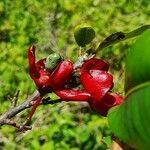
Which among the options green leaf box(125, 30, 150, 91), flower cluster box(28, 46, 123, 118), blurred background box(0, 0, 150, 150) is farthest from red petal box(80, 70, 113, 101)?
blurred background box(0, 0, 150, 150)

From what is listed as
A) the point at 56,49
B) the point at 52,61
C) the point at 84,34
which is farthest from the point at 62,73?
the point at 56,49

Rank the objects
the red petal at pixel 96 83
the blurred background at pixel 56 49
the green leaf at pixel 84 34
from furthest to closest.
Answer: the blurred background at pixel 56 49 < the green leaf at pixel 84 34 < the red petal at pixel 96 83

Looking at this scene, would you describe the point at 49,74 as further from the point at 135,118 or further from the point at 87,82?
the point at 135,118

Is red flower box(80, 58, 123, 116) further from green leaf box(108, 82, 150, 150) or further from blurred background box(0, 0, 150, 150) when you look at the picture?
blurred background box(0, 0, 150, 150)

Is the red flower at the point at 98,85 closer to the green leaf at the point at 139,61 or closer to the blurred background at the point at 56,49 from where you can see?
the green leaf at the point at 139,61

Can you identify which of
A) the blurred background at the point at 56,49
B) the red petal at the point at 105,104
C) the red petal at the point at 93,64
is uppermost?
the red petal at the point at 93,64

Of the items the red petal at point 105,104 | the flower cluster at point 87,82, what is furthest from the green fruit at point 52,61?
the red petal at point 105,104

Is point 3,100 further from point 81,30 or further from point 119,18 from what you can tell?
point 81,30
